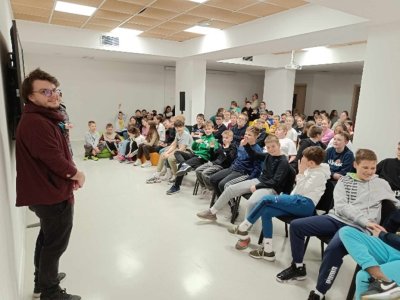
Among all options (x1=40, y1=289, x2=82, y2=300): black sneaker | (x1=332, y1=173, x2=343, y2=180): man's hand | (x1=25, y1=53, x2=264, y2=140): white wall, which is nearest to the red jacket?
(x1=40, y1=289, x2=82, y2=300): black sneaker

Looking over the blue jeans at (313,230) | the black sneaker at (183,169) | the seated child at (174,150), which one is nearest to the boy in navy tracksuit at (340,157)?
the blue jeans at (313,230)

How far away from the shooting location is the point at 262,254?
263 centimetres

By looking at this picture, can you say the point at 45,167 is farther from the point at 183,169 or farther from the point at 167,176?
the point at 167,176

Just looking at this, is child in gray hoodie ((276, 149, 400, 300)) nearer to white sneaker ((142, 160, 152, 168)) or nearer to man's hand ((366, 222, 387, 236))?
man's hand ((366, 222, 387, 236))

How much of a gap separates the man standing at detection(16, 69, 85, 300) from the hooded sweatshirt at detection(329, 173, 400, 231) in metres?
1.94

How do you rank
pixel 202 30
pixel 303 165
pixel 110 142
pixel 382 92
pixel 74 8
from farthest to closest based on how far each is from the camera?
pixel 110 142
pixel 202 30
pixel 74 8
pixel 382 92
pixel 303 165

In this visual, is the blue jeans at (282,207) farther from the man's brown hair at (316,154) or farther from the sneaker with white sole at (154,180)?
the sneaker with white sole at (154,180)

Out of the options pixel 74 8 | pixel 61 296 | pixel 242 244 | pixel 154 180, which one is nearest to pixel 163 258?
pixel 242 244

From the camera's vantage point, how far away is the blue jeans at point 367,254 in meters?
1.70

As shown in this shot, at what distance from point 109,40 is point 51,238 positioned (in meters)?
5.84

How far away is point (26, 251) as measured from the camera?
2.59 m

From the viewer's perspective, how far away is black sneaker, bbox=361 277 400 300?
1.54 metres

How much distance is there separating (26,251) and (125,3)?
385 centimetres

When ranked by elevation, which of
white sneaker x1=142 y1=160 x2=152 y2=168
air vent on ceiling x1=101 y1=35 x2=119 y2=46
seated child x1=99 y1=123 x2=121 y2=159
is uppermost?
air vent on ceiling x1=101 y1=35 x2=119 y2=46
